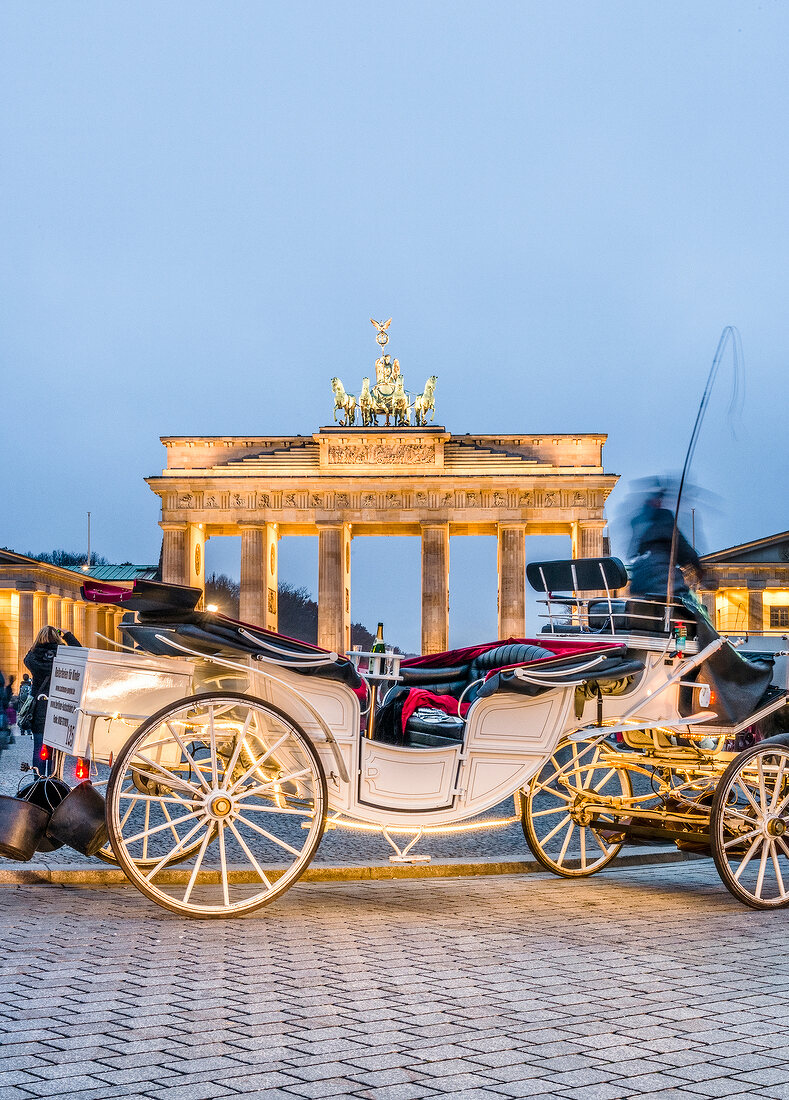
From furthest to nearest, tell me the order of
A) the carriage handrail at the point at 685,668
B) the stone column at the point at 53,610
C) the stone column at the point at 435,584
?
the stone column at the point at 53,610
the stone column at the point at 435,584
the carriage handrail at the point at 685,668

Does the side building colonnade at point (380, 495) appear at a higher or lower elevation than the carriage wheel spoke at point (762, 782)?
higher

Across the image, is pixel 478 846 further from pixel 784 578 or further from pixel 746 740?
pixel 784 578

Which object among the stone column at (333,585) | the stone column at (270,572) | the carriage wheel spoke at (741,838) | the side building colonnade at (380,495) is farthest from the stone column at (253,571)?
the carriage wheel spoke at (741,838)

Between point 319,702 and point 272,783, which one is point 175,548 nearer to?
point 319,702

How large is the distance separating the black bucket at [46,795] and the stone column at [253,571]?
47.8 metres

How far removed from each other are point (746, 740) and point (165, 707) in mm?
5438

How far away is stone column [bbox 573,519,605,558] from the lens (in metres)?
54.2

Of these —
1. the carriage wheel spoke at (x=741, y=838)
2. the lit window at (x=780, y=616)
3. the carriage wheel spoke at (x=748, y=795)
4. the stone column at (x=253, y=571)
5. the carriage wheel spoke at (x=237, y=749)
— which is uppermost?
the stone column at (x=253, y=571)

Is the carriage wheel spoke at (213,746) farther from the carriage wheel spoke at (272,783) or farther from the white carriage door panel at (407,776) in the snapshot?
the white carriage door panel at (407,776)

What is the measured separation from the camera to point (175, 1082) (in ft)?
12.1

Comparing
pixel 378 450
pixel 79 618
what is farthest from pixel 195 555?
pixel 79 618

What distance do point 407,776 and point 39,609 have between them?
188 feet

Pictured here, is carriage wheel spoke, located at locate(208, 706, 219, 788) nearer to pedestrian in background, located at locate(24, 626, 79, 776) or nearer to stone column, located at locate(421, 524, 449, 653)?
pedestrian in background, located at locate(24, 626, 79, 776)

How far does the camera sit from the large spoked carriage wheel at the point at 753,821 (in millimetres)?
6883
